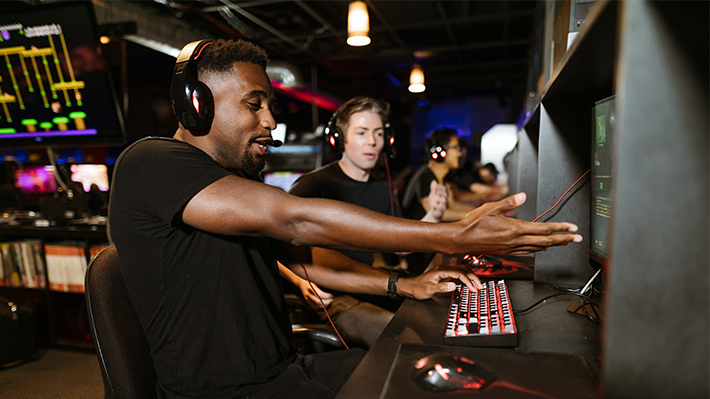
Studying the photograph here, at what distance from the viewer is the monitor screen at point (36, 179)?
9.22 ft

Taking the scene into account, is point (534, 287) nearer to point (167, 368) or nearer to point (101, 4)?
point (167, 368)

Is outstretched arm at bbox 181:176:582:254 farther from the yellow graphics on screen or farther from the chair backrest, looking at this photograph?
the yellow graphics on screen

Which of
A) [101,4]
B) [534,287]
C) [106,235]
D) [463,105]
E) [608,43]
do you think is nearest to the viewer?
[608,43]

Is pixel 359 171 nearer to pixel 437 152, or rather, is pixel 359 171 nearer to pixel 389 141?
pixel 389 141

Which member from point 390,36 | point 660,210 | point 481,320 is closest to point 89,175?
point 481,320

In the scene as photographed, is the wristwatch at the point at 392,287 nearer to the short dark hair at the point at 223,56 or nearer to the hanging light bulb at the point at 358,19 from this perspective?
the short dark hair at the point at 223,56

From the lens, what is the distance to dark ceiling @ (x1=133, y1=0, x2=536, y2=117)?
4469 millimetres

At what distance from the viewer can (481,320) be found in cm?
83

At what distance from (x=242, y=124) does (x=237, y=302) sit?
0.46 m

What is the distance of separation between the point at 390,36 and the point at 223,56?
4937 millimetres

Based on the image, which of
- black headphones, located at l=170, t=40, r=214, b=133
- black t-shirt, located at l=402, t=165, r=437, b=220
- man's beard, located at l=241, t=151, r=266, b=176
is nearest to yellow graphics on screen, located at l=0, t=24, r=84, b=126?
black headphones, located at l=170, t=40, r=214, b=133

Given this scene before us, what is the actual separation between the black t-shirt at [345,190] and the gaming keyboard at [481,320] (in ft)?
3.08

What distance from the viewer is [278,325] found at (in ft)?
3.41

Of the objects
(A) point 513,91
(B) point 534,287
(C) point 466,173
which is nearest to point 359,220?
(B) point 534,287
